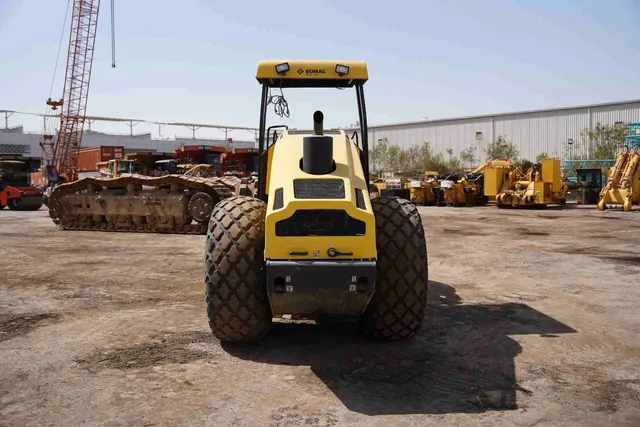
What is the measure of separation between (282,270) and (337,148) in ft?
5.35

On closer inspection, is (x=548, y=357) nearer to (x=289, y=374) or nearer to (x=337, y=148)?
(x=289, y=374)

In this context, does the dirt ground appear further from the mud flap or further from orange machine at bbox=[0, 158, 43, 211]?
orange machine at bbox=[0, 158, 43, 211]

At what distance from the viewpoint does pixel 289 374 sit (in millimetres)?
4793

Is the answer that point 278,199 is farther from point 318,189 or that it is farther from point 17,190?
point 17,190

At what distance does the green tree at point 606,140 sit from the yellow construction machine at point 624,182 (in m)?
21.2

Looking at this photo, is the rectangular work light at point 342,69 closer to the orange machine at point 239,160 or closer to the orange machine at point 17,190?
the orange machine at point 239,160

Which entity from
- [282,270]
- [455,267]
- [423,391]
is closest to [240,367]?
[282,270]

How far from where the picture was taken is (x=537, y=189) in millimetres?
26750

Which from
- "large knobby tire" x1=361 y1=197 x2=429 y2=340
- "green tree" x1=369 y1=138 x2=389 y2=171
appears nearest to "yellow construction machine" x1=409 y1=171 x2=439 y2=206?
"large knobby tire" x1=361 y1=197 x2=429 y2=340

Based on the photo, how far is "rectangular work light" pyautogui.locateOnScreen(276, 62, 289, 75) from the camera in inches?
243

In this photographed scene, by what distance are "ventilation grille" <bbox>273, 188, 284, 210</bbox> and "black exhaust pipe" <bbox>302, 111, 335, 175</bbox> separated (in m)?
0.37

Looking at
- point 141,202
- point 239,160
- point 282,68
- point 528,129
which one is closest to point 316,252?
point 282,68

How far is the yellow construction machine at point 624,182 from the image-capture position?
79.6 feet

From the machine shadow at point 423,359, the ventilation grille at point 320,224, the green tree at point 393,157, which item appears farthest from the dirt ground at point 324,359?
the green tree at point 393,157
